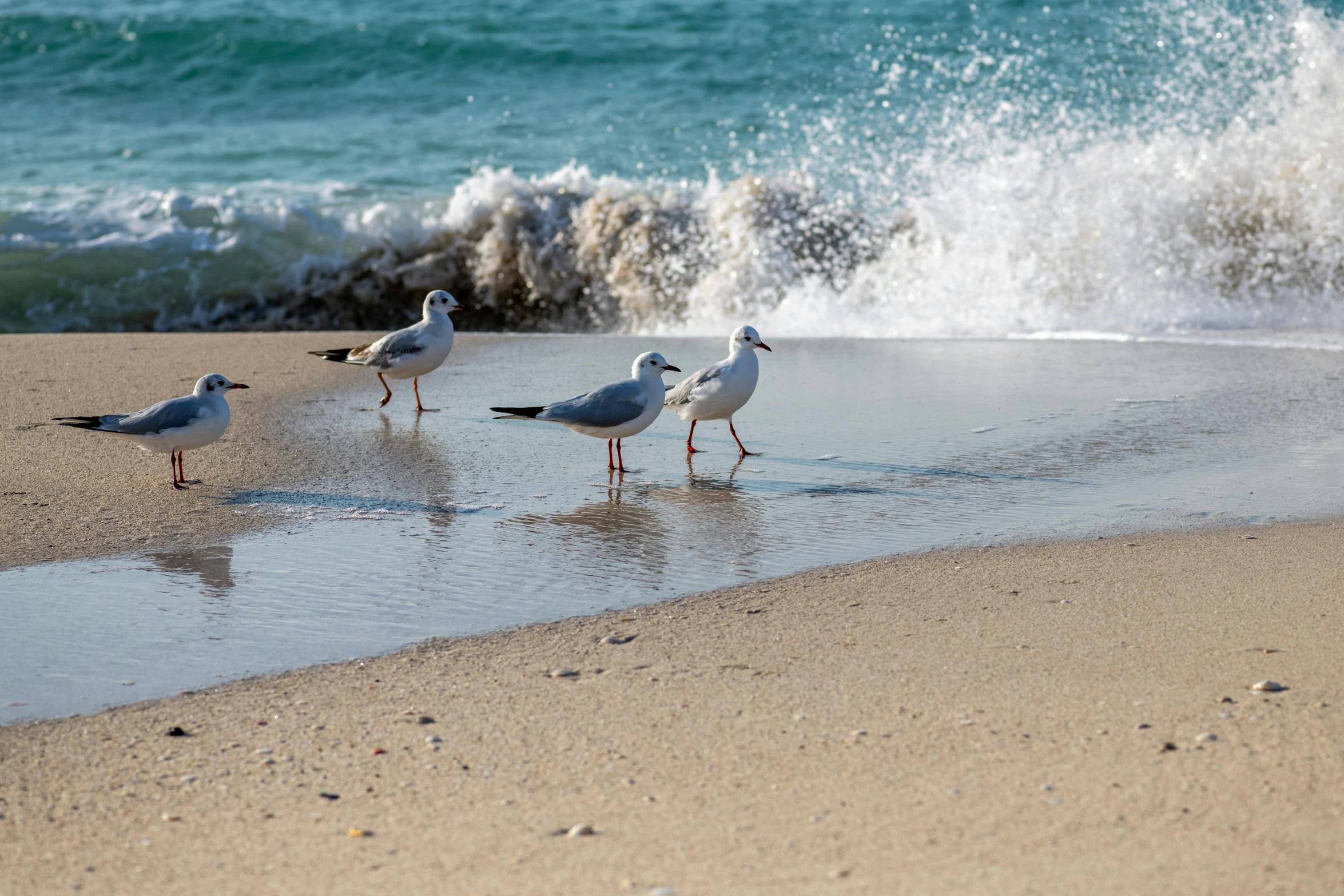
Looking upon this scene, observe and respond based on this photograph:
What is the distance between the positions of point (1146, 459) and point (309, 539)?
3.25 meters

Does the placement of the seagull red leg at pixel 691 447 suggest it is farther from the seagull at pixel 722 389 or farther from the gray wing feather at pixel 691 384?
the gray wing feather at pixel 691 384

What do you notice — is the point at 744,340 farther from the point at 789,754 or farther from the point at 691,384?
the point at 789,754

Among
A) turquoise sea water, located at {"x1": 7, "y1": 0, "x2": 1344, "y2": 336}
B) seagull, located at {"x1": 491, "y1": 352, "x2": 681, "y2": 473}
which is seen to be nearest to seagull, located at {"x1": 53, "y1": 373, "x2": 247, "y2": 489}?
seagull, located at {"x1": 491, "y1": 352, "x2": 681, "y2": 473}

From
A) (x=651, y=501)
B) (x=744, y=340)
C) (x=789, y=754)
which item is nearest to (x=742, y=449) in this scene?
(x=744, y=340)

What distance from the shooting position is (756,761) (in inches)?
104

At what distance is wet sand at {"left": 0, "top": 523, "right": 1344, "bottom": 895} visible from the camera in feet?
7.37

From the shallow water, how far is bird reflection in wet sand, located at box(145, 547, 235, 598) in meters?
0.01

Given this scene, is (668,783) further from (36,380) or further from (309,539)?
(36,380)

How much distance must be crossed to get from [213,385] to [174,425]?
11.4 inches

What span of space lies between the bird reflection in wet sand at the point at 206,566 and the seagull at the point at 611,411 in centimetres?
139

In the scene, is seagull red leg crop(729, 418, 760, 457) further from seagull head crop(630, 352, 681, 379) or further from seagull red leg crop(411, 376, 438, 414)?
seagull red leg crop(411, 376, 438, 414)

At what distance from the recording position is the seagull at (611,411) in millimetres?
5297

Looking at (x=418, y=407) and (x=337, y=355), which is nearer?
(x=418, y=407)

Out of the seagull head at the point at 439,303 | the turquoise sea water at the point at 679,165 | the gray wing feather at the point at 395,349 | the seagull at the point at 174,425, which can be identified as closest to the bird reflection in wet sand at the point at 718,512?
the seagull at the point at 174,425
